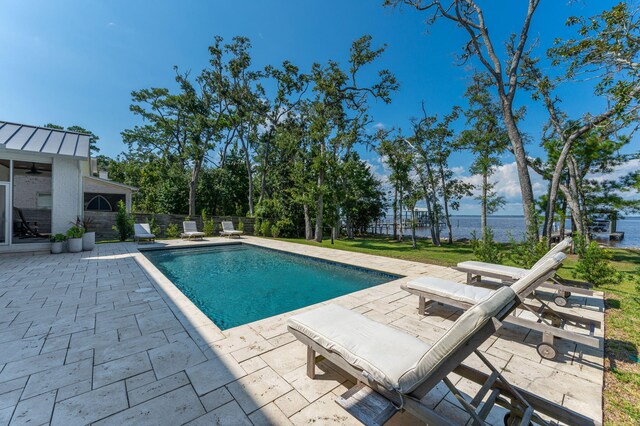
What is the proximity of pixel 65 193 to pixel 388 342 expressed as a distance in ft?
41.4

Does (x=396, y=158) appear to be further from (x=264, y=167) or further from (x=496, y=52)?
(x=264, y=167)

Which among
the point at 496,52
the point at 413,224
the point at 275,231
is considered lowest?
the point at 275,231

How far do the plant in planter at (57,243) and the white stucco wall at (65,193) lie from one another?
0.38m

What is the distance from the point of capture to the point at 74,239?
31.0 feet

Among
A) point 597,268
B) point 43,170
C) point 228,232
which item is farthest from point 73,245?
point 597,268

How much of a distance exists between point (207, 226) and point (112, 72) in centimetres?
1170

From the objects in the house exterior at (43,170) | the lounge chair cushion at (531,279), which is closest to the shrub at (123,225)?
the house exterior at (43,170)

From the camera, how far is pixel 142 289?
207 inches

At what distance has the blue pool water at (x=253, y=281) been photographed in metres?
5.25

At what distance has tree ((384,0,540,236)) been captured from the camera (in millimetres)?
8852

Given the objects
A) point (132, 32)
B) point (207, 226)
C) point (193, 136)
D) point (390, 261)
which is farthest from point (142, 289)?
point (193, 136)

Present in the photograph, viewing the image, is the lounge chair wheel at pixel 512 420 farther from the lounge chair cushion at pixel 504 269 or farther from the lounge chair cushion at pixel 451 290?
the lounge chair cushion at pixel 504 269

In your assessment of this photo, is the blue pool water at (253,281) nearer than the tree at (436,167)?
Yes

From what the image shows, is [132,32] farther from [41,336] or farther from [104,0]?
[41,336]
